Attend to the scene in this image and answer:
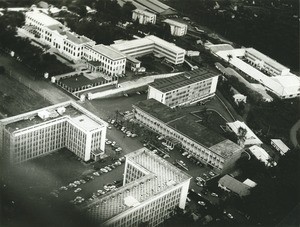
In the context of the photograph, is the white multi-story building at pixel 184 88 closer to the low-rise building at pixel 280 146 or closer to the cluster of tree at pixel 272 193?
the low-rise building at pixel 280 146

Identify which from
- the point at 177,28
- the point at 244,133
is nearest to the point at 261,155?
the point at 244,133

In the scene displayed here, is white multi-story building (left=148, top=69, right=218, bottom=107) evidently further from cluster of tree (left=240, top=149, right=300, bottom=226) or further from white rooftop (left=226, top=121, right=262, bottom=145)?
cluster of tree (left=240, top=149, right=300, bottom=226)

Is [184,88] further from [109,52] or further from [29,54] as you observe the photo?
[29,54]

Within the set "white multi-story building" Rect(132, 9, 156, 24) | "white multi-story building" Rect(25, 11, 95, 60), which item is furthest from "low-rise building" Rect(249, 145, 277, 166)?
"white multi-story building" Rect(132, 9, 156, 24)

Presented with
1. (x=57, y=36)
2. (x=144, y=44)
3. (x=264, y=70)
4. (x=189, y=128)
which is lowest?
(x=264, y=70)

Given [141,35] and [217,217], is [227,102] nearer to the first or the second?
[141,35]

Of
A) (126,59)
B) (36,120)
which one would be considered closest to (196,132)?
(36,120)
